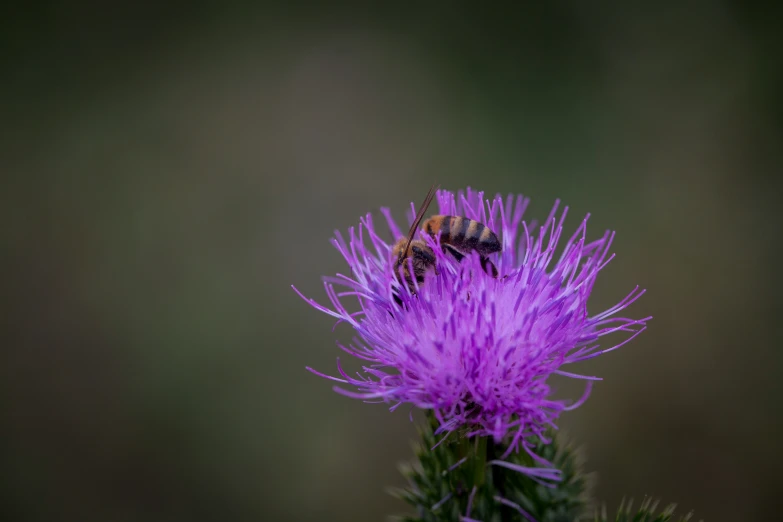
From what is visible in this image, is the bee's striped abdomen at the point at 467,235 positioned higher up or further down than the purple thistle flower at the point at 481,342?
higher up

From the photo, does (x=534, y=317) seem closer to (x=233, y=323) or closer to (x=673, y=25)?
(x=233, y=323)

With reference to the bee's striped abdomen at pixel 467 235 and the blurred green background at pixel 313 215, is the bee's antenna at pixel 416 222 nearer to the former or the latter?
Answer: the bee's striped abdomen at pixel 467 235

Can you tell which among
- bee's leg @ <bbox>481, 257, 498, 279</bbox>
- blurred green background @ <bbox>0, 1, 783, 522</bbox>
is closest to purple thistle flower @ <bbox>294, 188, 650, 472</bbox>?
bee's leg @ <bbox>481, 257, 498, 279</bbox>

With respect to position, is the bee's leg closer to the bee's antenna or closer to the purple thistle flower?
the purple thistle flower

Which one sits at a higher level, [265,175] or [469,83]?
[469,83]

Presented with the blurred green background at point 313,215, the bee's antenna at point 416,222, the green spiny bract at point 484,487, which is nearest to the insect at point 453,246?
the bee's antenna at point 416,222

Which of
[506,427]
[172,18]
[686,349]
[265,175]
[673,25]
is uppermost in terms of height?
[673,25]

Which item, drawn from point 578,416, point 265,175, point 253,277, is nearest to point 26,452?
point 253,277

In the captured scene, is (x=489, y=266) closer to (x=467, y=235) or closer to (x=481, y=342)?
(x=467, y=235)

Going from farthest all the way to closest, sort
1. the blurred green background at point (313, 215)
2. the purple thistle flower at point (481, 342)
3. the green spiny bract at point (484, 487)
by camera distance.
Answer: the blurred green background at point (313, 215)
the green spiny bract at point (484, 487)
the purple thistle flower at point (481, 342)
